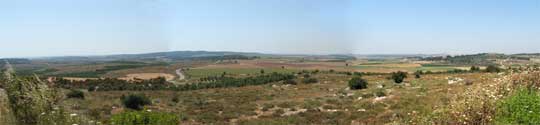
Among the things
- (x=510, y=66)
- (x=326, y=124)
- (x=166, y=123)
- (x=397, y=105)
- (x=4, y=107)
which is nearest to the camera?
(x=4, y=107)

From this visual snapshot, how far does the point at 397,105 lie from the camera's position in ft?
80.0

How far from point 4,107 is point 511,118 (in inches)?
324

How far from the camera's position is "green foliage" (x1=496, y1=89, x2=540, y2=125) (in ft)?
27.5

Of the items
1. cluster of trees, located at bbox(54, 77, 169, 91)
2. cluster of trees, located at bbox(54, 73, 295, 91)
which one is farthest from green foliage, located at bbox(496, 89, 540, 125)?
cluster of trees, located at bbox(54, 77, 169, 91)

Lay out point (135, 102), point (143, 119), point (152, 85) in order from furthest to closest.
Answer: point (152, 85)
point (135, 102)
point (143, 119)

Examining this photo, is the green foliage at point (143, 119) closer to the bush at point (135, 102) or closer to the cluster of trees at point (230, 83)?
the bush at point (135, 102)

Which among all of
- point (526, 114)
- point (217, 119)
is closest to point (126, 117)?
point (526, 114)

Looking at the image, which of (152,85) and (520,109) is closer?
(520,109)

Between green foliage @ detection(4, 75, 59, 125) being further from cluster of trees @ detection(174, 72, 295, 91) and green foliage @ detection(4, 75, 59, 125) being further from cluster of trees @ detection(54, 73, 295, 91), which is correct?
cluster of trees @ detection(174, 72, 295, 91)

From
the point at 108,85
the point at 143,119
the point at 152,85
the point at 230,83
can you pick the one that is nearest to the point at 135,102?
the point at 143,119

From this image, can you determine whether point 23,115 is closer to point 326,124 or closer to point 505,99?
point 505,99

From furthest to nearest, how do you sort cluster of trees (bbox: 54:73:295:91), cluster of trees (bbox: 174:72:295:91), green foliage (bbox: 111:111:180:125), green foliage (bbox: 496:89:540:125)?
cluster of trees (bbox: 174:72:295:91), cluster of trees (bbox: 54:73:295:91), green foliage (bbox: 111:111:180:125), green foliage (bbox: 496:89:540:125)

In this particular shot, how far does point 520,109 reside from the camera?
8.89 meters

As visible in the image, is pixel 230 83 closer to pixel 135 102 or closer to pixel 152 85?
pixel 152 85
